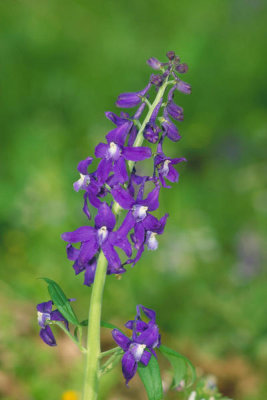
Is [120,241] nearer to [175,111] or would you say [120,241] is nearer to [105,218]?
[105,218]

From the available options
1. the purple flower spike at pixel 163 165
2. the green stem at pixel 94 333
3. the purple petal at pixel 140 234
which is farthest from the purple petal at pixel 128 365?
the purple flower spike at pixel 163 165

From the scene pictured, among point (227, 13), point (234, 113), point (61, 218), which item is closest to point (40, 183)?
point (61, 218)

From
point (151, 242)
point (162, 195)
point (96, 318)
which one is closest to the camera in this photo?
point (151, 242)

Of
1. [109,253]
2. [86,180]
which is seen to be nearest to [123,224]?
[109,253]

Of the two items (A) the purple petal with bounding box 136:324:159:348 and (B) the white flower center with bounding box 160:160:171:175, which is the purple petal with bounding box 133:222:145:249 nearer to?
(B) the white flower center with bounding box 160:160:171:175

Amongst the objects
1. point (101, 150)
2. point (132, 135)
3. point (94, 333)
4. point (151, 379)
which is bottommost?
point (151, 379)

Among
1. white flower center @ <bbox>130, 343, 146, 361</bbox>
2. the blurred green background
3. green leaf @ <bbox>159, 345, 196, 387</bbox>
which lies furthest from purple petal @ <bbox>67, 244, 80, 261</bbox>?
the blurred green background
